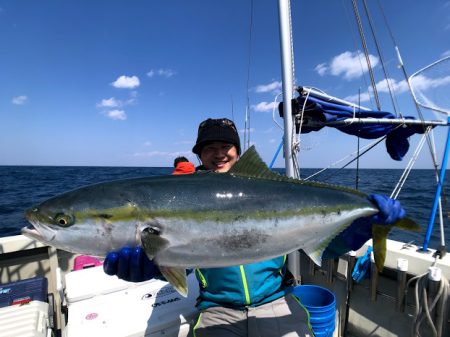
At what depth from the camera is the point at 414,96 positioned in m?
5.76

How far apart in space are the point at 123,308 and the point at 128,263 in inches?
69.7

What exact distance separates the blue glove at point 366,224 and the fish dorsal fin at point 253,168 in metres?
0.95

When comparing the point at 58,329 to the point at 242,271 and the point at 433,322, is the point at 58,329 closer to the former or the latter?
the point at 242,271

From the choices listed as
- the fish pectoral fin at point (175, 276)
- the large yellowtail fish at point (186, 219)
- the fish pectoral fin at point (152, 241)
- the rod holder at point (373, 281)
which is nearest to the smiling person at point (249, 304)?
the large yellowtail fish at point (186, 219)

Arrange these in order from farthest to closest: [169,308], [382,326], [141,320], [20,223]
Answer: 1. [20,223]
2. [382,326]
3. [169,308]
4. [141,320]

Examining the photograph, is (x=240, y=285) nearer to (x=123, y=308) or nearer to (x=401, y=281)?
(x=123, y=308)

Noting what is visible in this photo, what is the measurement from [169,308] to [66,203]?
2116 millimetres

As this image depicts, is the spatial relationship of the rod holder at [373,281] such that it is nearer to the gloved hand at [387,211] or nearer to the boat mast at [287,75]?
the boat mast at [287,75]

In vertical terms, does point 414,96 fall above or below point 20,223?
above

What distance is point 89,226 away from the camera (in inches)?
87.4

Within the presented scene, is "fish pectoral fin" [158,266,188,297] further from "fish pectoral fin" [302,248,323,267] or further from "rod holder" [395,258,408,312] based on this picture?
"rod holder" [395,258,408,312]

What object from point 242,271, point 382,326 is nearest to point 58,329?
point 242,271

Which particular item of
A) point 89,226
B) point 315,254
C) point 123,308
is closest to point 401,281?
point 315,254

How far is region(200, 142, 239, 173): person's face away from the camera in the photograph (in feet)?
12.3
